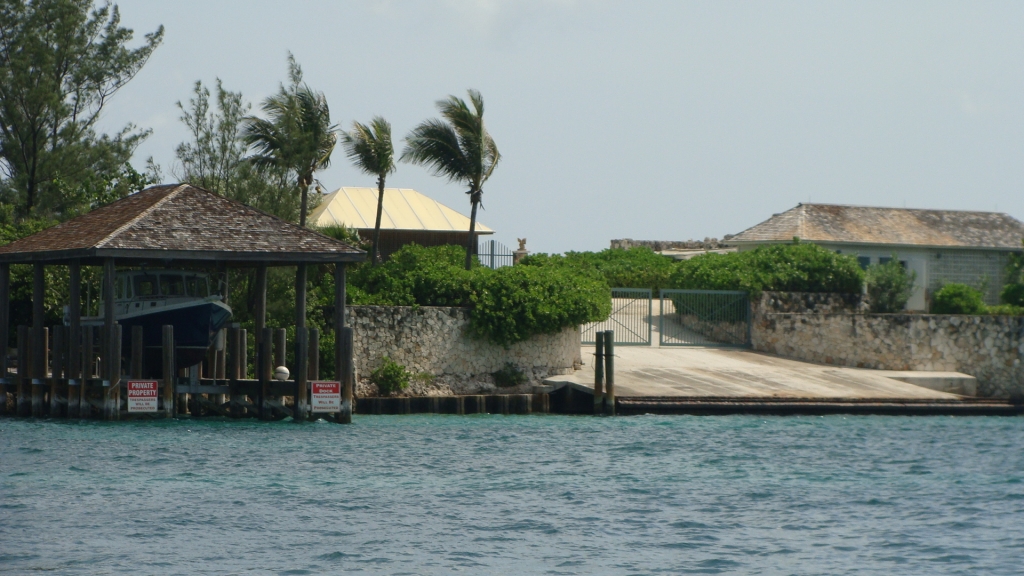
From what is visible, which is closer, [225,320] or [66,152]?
[225,320]

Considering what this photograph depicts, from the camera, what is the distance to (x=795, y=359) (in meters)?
40.0

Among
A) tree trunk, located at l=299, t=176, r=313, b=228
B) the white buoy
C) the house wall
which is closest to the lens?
the white buoy

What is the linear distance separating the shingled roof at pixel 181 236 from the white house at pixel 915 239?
905 inches

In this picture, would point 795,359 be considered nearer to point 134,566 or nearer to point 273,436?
point 273,436

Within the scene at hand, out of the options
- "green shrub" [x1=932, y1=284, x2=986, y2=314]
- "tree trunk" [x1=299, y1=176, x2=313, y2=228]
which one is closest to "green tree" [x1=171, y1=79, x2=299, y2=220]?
"tree trunk" [x1=299, y1=176, x2=313, y2=228]

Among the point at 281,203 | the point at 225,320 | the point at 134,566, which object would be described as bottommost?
the point at 134,566

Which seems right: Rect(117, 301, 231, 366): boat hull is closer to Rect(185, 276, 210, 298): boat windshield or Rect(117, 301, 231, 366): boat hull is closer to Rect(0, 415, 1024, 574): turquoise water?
Rect(185, 276, 210, 298): boat windshield

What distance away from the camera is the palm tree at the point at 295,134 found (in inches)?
1451

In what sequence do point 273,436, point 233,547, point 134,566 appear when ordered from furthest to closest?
point 273,436 < point 233,547 < point 134,566

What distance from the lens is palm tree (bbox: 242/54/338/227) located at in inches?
1451

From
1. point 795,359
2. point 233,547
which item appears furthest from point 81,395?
point 795,359

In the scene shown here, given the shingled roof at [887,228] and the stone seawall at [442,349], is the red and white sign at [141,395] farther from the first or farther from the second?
the shingled roof at [887,228]

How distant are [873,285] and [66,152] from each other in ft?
87.7

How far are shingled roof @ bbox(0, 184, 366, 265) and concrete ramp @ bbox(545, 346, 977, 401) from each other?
8.49 metres
